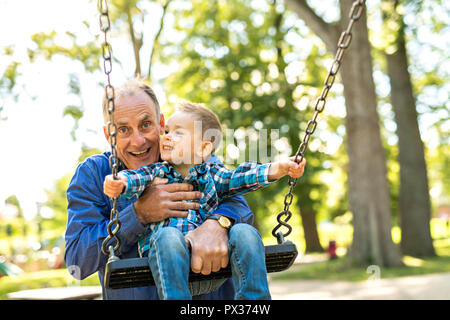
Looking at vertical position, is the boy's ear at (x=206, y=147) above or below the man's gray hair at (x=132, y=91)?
below

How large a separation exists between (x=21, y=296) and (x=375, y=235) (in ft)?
25.9

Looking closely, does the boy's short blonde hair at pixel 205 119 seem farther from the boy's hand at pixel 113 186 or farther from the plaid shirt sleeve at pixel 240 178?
the boy's hand at pixel 113 186

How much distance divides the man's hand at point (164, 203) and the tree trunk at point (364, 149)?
30.4ft

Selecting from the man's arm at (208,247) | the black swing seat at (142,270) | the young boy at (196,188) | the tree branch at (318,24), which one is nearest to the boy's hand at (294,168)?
the young boy at (196,188)

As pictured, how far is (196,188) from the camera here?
2.64m

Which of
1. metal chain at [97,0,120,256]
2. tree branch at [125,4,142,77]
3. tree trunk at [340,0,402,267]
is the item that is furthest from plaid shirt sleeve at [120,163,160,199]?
tree branch at [125,4,142,77]

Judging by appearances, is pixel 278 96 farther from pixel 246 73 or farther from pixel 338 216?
pixel 338 216

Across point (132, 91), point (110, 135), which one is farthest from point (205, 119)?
point (110, 135)

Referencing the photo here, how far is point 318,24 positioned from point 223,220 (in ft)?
31.5

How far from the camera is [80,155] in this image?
41.3 feet

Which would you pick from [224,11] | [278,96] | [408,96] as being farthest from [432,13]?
[224,11]

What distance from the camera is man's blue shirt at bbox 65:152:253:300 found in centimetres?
246

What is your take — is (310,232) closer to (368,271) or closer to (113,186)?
(368,271)

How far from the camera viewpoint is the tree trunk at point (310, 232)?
20745 mm
